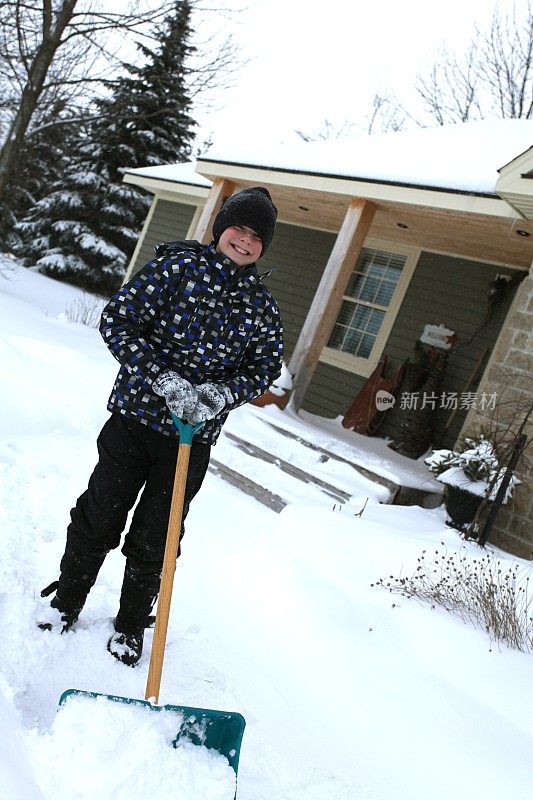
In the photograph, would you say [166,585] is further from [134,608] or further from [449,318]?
[449,318]

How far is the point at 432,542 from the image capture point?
4.18m

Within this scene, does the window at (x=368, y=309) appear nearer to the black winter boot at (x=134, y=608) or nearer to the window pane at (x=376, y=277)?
the window pane at (x=376, y=277)

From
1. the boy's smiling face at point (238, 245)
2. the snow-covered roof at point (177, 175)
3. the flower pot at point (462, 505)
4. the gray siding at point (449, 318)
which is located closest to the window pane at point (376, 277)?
the gray siding at point (449, 318)

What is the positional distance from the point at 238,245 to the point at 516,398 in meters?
4.25

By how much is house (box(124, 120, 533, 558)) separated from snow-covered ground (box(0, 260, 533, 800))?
2.91 meters

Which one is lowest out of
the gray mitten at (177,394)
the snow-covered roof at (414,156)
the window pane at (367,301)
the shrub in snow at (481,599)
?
the shrub in snow at (481,599)

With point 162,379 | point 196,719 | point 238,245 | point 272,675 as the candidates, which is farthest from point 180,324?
point 272,675

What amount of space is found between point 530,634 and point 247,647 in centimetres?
134

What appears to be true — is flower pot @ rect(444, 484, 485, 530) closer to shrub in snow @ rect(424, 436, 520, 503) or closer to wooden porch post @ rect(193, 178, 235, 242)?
shrub in snow @ rect(424, 436, 520, 503)

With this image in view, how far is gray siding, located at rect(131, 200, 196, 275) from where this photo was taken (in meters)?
14.2

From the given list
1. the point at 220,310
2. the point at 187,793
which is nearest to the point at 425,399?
the point at 220,310

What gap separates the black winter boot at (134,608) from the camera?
8.13 feet

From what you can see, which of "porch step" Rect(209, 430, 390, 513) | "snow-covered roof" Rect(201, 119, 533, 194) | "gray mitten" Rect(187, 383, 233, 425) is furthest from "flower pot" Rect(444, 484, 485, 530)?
"gray mitten" Rect(187, 383, 233, 425)

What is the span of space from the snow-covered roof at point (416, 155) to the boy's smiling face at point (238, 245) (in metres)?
4.66
